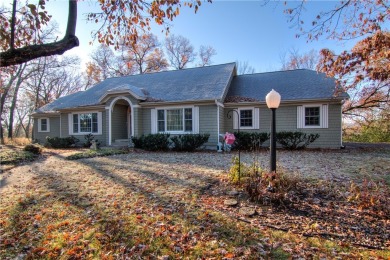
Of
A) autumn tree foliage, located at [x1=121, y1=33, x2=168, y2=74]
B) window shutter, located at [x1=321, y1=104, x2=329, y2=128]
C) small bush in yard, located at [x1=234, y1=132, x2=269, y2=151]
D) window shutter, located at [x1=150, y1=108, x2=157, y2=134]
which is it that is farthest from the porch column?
autumn tree foliage, located at [x1=121, y1=33, x2=168, y2=74]

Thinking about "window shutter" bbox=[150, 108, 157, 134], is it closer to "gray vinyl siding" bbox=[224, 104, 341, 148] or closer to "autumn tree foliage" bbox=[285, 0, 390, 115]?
"gray vinyl siding" bbox=[224, 104, 341, 148]

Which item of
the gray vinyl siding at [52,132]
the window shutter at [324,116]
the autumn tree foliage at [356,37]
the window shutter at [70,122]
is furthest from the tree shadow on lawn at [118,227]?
the gray vinyl siding at [52,132]

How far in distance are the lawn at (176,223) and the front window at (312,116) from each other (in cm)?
734

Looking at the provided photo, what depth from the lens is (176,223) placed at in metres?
3.53

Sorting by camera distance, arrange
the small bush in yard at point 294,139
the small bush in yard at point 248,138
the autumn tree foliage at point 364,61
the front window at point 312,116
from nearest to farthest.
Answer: the autumn tree foliage at point 364,61 → the small bush in yard at point 248,138 → the small bush in yard at point 294,139 → the front window at point 312,116

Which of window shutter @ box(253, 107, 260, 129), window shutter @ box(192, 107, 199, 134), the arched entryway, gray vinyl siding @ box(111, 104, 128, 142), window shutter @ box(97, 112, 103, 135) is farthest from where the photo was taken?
window shutter @ box(97, 112, 103, 135)

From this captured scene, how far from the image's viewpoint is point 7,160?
931 cm

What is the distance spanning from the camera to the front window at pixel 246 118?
44.4ft

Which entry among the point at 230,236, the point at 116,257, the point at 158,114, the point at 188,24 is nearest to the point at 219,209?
the point at 230,236

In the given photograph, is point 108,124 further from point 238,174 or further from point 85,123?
point 238,174

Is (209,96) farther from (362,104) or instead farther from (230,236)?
(362,104)

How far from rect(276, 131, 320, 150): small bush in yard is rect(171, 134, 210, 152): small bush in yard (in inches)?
150

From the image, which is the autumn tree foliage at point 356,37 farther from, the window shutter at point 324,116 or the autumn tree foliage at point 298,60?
the autumn tree foliage at point 298,60

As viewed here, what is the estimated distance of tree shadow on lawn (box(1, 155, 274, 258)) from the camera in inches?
116
